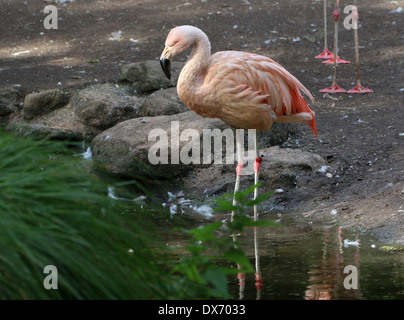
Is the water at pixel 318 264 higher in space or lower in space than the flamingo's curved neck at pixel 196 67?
lower

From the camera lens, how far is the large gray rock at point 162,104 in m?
6.18

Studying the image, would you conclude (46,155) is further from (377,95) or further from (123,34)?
(123,34)

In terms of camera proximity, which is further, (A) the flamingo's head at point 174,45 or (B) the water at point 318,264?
(A) the flamingo's head at point 174,45

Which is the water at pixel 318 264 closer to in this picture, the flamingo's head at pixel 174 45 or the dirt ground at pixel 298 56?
the dirt ground at pixel 298 56

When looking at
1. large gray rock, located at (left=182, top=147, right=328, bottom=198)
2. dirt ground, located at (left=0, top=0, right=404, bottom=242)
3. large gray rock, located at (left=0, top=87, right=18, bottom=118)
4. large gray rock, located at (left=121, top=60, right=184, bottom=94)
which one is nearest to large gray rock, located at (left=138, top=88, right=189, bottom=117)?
large gray rock, located at (left=121, top=60, right=184, bottom=94)

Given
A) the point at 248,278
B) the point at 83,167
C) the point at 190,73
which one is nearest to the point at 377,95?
the point at 190,73

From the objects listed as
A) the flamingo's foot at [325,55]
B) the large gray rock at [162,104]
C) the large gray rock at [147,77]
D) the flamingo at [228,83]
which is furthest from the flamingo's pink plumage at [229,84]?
the flamingo's foot at [325,55]

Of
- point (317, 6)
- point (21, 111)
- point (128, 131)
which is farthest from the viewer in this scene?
point (317, 6)

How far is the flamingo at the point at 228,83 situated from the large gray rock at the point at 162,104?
6.00ft

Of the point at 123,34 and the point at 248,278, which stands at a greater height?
the point at 123,34

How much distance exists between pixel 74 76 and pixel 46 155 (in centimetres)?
570

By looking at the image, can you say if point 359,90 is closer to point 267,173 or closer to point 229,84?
point 267,173
